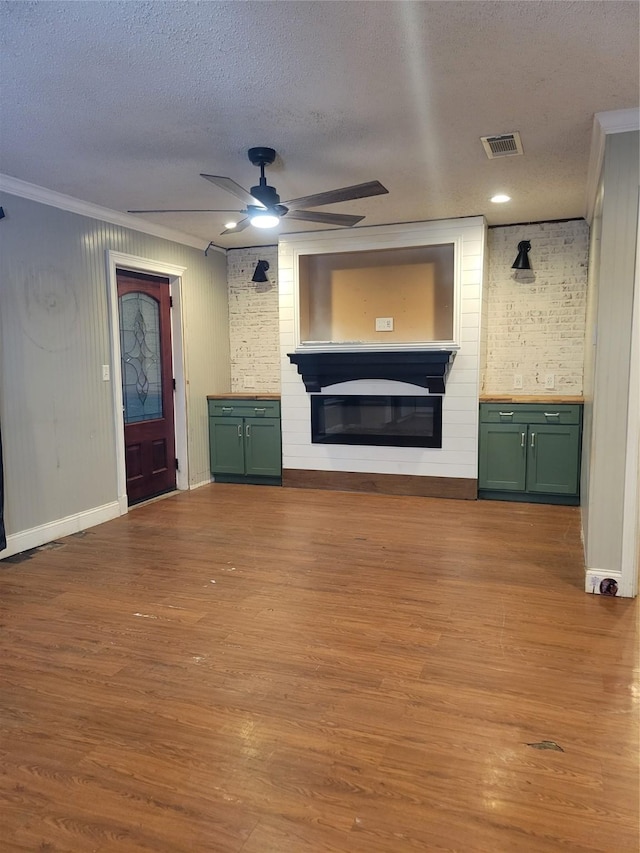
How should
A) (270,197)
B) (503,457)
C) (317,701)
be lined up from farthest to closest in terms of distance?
(503,457) < (270,197) < (317,701)

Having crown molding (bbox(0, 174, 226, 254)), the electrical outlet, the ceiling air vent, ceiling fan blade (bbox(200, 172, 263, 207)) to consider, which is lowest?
the electrical outlet

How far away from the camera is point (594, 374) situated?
333 centimetres

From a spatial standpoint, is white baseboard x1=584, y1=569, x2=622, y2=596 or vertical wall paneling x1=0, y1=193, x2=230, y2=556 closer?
white baseboard x1=584, y1=569, x2=622, y2=596

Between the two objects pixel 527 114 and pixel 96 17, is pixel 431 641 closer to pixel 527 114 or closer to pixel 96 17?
pixel 527 114

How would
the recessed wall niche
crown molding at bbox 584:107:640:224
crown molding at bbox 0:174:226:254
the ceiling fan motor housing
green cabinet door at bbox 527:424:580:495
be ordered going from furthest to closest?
1. the recessed wall niche
2. green cabinet door at bbox 527:424:580:495
3. crown molding at bbox 0:174:226:254
4. the ceiling fan motor housing
5. crown molding at bbox 584:107:640:224

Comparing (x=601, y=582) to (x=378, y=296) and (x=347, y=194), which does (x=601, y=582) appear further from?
(x=378, y=296)

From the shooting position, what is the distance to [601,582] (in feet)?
10.8

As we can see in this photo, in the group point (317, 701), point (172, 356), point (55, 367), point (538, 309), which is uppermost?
point (538, 309)

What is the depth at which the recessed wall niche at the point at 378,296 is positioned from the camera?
18.7 ft

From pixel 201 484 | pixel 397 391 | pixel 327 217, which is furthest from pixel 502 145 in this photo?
pixel 201 484

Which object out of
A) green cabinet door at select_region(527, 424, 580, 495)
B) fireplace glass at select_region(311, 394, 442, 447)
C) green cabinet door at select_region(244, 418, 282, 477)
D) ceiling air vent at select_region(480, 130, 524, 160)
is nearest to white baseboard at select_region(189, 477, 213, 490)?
green cabinet door at select_region(244, 418, 282, 477)

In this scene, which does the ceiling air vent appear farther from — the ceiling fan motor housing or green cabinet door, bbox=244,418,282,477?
green cabinet door, bbox=244,418,282,477

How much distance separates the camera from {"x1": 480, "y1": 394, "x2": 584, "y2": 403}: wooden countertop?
5.09 metres

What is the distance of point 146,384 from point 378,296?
2.47 m
